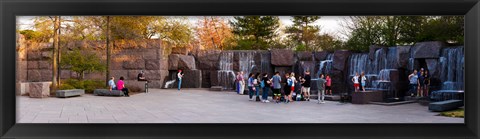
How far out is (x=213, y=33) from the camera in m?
23.8

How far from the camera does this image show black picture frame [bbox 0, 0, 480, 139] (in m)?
3.86

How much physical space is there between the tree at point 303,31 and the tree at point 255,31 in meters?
0.90

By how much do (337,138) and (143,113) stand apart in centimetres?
562

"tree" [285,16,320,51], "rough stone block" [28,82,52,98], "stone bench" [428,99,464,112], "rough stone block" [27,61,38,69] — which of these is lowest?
"stone bench" [428,99,464,112]

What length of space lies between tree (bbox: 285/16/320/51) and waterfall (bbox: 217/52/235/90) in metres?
3.95

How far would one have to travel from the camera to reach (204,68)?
69.8 ft

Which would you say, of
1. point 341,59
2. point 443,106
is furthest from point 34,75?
point 443,106

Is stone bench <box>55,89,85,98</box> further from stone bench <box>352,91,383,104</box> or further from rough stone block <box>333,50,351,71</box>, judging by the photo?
rough stone block <box>333,50,351,71</box>

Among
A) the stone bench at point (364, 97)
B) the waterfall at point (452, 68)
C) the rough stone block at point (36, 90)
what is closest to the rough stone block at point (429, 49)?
the waterfall at point (452, 68)

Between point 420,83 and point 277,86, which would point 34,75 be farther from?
point 420,83

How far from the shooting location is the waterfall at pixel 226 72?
19750 mm

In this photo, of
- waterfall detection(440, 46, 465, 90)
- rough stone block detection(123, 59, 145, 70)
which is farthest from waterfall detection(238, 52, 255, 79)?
waterfall detection(440, 46, 465, 90)
